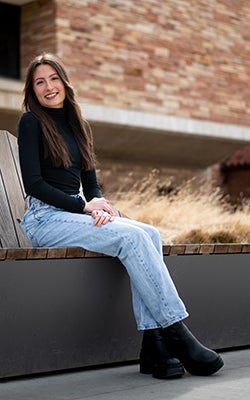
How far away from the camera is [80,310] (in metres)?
3.84

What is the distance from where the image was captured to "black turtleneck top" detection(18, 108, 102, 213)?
3.87 metres

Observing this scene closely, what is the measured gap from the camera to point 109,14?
48.3ft

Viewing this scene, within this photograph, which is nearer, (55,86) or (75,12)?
(55,86)

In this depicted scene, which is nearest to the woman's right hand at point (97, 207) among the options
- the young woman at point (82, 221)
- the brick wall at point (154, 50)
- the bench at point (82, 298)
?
the young woman at point (82, 221)

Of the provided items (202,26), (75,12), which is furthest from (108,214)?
(202,26)

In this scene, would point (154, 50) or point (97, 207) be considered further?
point (154, 50)

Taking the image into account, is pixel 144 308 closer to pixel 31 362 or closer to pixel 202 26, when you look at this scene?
pixel 31 362

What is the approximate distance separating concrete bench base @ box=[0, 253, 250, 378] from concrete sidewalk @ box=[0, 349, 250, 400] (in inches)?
3.6

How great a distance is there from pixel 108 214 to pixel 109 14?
11427 millimetres

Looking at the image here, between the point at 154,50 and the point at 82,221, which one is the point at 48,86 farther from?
the point at 154,50

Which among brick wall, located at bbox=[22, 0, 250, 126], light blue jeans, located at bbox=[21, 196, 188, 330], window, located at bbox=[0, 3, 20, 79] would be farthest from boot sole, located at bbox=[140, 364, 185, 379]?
window, located at bbox=[0, 3, 20, 79]

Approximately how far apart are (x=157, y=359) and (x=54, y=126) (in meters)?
1.28

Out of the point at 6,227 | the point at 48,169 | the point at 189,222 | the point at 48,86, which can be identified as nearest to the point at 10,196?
the point at 6,227

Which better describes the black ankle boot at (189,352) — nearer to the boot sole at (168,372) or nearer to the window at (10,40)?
the boot sole at (168,372)
